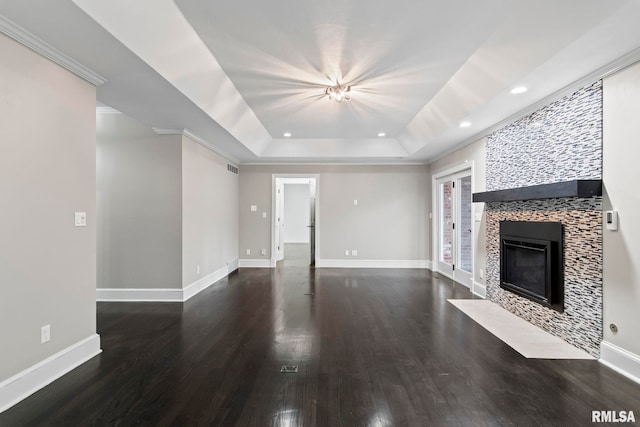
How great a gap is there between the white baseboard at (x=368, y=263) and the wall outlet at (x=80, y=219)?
5107mm

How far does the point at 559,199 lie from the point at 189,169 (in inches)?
187

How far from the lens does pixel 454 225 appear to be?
592 centimetres

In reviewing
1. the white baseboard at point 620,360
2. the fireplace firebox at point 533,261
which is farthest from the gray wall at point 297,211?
the white baseboard at point 620,360

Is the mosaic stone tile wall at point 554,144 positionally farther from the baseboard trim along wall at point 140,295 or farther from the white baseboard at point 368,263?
the baseboard trim along wall at point 140,295

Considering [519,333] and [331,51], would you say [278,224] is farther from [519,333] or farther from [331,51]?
[519,333]

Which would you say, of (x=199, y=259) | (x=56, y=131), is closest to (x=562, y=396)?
(x=56, y=131)

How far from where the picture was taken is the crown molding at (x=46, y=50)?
2.01 meters

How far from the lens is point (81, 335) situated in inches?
107

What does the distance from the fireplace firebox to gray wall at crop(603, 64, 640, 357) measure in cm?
54

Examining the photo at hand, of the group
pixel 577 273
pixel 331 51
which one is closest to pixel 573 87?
pixel 577 273

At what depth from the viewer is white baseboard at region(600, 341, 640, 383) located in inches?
93.4

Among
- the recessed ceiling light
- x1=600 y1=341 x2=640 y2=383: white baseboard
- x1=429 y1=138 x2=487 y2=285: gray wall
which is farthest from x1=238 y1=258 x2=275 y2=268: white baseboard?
x1=600 y1=341 x2=640 y2=383: white baseboard

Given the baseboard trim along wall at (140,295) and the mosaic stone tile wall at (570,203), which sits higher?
the mosaic stone tile wall at (570,203)

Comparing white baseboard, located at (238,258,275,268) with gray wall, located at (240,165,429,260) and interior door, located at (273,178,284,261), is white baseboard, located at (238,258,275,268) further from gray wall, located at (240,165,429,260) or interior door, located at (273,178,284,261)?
interior door, located at (273,178,284,261)
